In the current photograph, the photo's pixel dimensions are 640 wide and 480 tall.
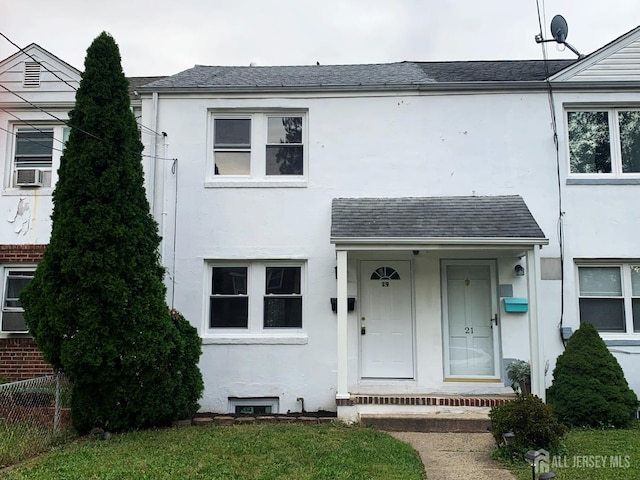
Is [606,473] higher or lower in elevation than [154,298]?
lower

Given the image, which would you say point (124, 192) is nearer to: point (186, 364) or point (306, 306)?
point (186, 364)

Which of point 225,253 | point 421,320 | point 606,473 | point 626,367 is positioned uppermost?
point 225,253

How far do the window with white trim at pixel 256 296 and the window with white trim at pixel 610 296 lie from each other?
17.4 ft

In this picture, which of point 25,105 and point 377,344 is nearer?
point 377,344

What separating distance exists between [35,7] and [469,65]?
11606 mm

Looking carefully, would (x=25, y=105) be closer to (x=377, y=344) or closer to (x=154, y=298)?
(x=154, y=298)

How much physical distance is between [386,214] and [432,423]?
3.60 meters

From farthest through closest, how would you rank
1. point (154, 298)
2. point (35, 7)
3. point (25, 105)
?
point (25, 105) < point (154, 298) < point (35, 7)

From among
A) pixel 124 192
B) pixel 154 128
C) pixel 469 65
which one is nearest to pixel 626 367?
Answer: pixel 469 65

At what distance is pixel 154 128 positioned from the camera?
1012 centimetres

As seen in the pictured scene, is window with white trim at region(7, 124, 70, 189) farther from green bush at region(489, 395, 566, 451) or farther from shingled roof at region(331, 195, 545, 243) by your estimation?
green bush at region(489, 395, 566, 451)

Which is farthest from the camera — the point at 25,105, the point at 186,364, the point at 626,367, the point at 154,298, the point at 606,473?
the point at 25,105

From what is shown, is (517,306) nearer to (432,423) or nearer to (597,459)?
(432,423)

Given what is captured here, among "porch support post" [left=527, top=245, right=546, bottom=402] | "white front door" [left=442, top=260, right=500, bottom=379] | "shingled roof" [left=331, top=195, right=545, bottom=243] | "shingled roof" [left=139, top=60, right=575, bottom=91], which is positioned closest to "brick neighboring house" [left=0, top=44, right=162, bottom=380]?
"shingled roof" [left=139, top=60, right=575, bottom=91]
